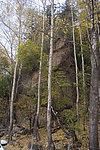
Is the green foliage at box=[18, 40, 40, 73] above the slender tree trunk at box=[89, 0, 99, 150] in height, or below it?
above

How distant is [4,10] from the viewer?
11867 mm

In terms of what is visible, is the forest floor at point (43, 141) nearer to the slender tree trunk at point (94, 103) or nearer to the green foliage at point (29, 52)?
the slender tree trunk at point (94, 103)

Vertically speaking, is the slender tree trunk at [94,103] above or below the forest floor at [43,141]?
above

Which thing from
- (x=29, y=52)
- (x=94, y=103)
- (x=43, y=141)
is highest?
(x=29, y=52)

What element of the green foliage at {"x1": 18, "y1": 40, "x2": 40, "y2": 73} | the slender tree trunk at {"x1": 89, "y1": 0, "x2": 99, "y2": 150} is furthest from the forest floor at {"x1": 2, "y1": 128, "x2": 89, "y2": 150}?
the green foliage at {"x1": 18, "y1": 40, "x2": 40, "y2": 73}

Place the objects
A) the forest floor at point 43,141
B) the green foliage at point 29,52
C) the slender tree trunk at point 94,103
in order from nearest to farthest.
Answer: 1. the slender tree trunk at point 94,103
2. the forest floor at point 43,141
3. the green foliage at point 29,52

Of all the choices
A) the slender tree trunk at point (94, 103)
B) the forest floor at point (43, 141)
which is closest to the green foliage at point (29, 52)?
the forest floor at point (43, 141)

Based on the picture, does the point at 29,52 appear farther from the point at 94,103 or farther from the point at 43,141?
the point at 94,103

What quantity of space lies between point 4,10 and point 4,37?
2015 millimetres

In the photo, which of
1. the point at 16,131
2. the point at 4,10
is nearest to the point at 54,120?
the point at 16,131

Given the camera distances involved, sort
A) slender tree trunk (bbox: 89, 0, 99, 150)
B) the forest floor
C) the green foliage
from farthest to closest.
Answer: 1. the green foliage
2. the forest floor
3. slender tree trunk (bbox: 89, 0, 99, 150)

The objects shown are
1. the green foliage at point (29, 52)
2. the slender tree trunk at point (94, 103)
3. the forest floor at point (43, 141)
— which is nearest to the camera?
the slender tree trunk at point (94, 103)

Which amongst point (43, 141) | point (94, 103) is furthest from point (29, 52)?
point (94, 103)

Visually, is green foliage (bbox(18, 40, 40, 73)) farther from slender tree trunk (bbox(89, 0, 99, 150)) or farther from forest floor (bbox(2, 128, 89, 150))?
slender tree trunk (bbox(89, 0, 99, 150))
